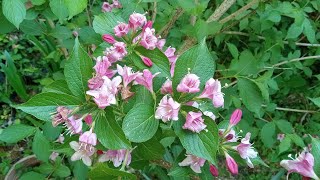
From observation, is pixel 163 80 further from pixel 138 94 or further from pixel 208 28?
pixel 208 28

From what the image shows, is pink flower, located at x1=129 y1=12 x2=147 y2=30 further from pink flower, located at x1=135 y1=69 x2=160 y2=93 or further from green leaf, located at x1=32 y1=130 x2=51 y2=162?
green leaf, located at x1=32 y1=130 x2=51 y2=162

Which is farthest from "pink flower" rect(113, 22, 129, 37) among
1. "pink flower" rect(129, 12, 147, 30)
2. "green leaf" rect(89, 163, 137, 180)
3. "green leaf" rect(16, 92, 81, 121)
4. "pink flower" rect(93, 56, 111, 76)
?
"green leaf" rect(89, 163, 137, 180)

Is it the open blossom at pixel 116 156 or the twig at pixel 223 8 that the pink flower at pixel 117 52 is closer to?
the open blossom at pixel 116 156

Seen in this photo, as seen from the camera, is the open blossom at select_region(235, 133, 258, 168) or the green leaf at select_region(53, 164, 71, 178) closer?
the open blossom at select_region(235, 133, 258, 168)

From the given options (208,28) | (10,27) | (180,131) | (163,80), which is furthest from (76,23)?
(180,131)

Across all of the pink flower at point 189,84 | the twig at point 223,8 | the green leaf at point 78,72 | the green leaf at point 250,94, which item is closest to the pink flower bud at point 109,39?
the green leaf at point 78,72

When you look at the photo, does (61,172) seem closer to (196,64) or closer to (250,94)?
(250,94)
